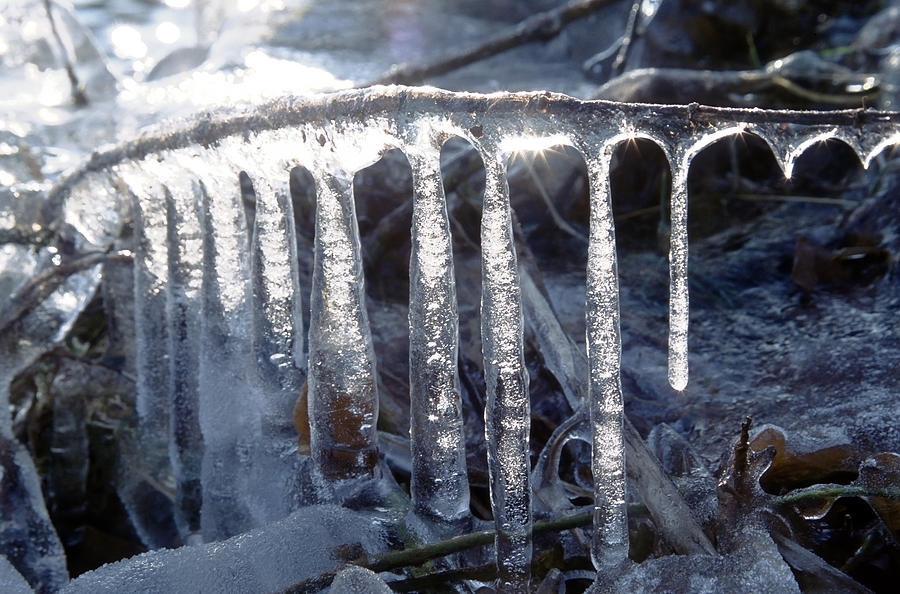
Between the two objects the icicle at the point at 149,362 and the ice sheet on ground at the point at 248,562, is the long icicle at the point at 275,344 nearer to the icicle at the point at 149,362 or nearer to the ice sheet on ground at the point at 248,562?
the ice sheet on ground at the point at 248,562

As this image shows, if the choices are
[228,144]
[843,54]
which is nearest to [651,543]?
[228,144]

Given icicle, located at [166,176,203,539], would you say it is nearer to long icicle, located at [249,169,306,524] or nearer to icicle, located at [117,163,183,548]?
icicle, located at [117,163,183,548]

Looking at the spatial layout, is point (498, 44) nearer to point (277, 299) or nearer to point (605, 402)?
point (277, 299)

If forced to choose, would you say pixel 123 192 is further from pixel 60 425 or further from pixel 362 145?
pixel 362 145

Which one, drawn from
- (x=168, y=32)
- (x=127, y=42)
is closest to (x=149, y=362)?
(x=127, y=42)

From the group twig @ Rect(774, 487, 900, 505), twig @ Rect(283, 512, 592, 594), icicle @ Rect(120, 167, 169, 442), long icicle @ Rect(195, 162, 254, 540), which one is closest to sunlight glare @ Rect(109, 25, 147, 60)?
icicle @ Rect(120, 167, 169, 442)

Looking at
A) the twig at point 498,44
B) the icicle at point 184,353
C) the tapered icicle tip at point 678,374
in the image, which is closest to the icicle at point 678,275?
the tapered icicle tip at point 678,374
